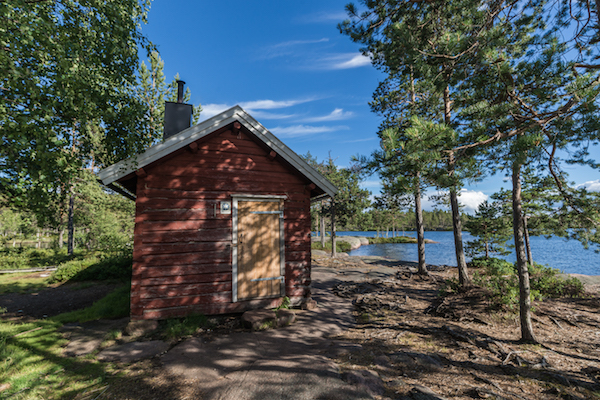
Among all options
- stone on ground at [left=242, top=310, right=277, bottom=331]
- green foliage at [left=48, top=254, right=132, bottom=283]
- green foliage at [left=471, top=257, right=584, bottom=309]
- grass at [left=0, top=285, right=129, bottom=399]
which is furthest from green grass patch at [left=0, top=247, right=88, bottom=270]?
green foliage at [left=471, top=257, right=584, bottom=309]

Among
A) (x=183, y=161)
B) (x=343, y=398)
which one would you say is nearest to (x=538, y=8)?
(x=343, y=398)

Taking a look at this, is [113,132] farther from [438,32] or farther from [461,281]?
[461,281]

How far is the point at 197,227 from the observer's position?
6.80m

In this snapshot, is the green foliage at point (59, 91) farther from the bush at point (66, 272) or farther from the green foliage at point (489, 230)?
the green foliage at point (489, 230)

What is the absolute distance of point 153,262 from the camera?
20.8 feet

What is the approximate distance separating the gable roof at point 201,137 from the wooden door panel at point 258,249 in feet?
4.87

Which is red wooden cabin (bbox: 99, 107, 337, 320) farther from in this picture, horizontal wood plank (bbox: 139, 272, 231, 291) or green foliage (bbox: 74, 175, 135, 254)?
green foliage (bbox: 74, 175, 135, 254)

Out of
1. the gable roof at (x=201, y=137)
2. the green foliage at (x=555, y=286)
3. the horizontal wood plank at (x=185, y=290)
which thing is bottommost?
the green foliage at (x=555, y=286)

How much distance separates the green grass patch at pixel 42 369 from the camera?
3.63m

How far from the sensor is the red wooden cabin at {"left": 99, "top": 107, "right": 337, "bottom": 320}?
6.36 metres

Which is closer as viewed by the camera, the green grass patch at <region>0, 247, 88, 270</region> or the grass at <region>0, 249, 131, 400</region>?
the grass at <region>0, 249, 131, 400</region>

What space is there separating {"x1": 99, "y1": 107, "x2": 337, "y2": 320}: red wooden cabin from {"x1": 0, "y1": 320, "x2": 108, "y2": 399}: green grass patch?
1616 mm

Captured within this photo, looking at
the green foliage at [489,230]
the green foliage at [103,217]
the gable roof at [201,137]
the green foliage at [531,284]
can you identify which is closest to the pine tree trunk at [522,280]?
the green foliage at [531,284]

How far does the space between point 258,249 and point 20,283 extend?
47.9 feet
